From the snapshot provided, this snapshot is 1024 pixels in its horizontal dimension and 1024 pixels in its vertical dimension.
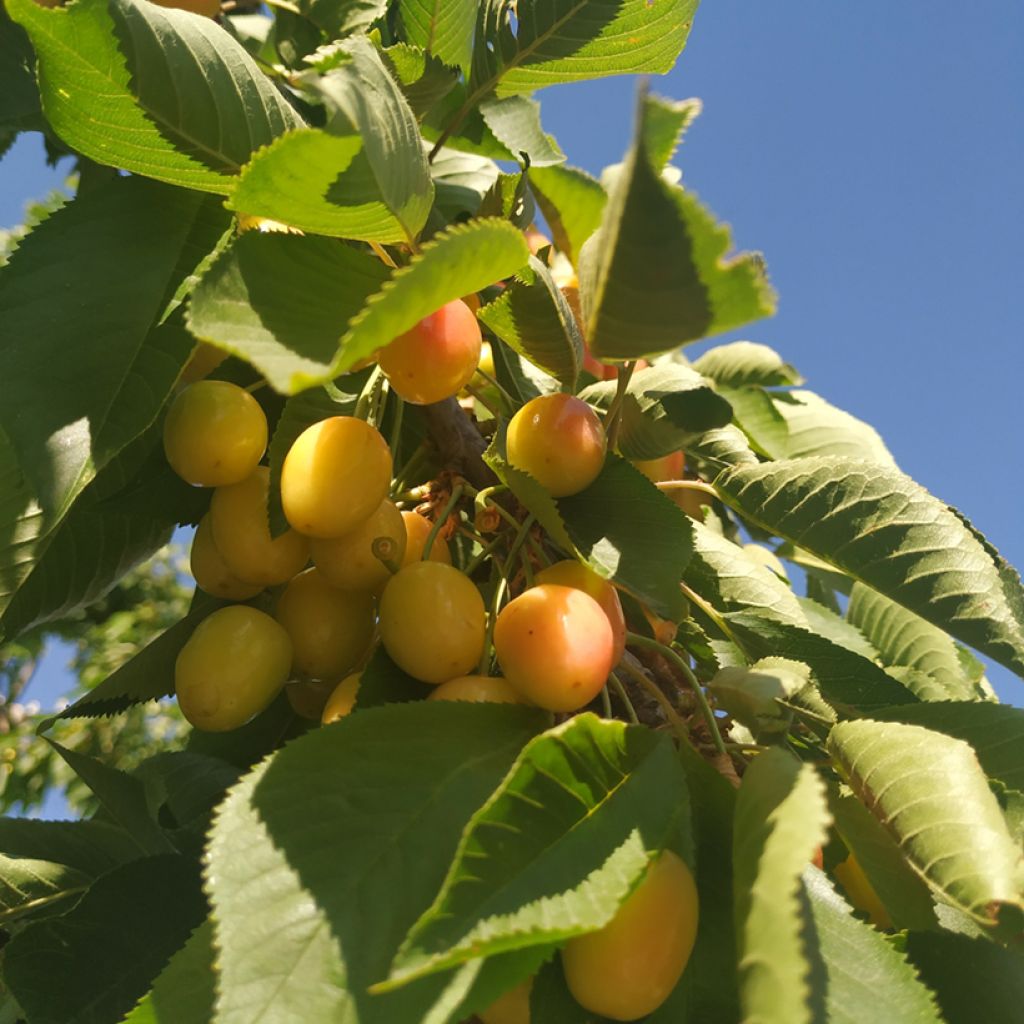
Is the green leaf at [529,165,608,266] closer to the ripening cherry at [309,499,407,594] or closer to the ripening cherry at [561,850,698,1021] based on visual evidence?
the ripening cherry at [309,499,407,594]

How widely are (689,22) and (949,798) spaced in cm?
81

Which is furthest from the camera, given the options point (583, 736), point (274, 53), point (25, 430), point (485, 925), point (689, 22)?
point (274, 53)

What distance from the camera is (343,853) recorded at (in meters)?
0.62

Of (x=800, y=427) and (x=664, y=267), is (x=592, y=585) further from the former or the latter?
(x=800, y=427)

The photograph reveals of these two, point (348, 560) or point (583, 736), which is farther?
point (348, 560)

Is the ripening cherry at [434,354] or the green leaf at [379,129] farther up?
the green leaf at [379,129]

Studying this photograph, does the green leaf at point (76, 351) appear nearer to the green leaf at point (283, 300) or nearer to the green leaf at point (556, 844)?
the green leaf at point (283, 300)

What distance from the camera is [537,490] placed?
773mm

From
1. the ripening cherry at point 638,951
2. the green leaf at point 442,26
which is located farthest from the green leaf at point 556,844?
the green leaf at point 442,26

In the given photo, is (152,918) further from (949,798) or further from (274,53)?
(274,53)

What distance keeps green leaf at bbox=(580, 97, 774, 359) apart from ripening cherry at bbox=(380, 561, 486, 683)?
29cm

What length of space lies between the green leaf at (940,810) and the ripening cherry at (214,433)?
55cm

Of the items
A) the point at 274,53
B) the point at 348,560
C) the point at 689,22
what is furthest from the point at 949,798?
the point at 274,53

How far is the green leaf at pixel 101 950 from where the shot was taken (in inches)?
33.9
